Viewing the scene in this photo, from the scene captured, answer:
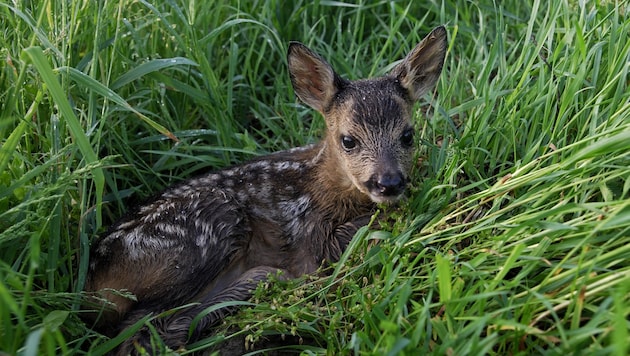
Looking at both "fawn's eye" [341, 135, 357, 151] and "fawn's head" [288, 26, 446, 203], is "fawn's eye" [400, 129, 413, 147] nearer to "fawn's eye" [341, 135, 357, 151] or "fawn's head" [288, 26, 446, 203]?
"fawn's head" [288, 26, 446, 203]

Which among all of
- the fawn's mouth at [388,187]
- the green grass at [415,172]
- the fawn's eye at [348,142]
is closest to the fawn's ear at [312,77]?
the fawn's eye at [348,142]

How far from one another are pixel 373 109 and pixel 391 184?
541 millimetres

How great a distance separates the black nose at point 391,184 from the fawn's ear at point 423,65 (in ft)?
2.50

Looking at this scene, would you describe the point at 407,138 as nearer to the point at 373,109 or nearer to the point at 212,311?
the point at 373,109

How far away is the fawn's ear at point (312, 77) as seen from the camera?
13.9 feet

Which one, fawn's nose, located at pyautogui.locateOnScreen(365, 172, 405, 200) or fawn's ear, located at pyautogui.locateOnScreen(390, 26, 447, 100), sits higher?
fawn's ear, located at pyautogui.locateOnScreen(390, 26, 447, 100)

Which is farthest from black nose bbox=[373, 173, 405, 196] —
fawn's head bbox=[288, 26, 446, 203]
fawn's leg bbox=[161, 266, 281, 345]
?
fawn's leg bbox=[161, 266, 281, 345]

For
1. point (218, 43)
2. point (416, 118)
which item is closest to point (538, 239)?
point (416, 118)

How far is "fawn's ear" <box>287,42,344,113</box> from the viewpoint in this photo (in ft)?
13.9

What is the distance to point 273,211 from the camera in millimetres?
4336

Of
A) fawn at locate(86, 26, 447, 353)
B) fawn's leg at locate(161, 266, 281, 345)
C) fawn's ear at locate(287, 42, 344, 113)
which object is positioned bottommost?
fawn's leg at locate(161, 266, 281, 345)

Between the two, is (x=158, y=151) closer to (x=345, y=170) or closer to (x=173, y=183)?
(x=173, y=183)

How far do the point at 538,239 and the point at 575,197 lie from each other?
329 mm

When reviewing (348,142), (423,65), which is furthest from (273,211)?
(423,65)
